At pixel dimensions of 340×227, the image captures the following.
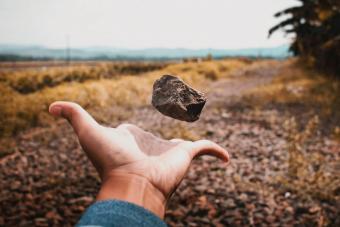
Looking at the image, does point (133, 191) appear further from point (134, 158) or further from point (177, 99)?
point (177, 99)

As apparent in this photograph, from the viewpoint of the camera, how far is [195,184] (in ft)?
17.2

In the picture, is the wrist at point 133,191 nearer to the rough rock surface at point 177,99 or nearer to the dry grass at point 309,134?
the rough rock surface at point 177,99

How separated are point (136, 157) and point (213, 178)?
371 cm

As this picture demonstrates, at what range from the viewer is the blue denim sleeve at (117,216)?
4.25 feet

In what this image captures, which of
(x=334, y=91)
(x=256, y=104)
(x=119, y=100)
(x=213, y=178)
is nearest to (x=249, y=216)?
(x=213, y=178)

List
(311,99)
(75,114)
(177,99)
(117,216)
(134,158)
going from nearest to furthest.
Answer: (117,216) → (134,158) → (75,114) → (177,99) → (311,99)

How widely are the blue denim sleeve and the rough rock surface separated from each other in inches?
56.4

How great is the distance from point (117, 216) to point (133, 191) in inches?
10.8

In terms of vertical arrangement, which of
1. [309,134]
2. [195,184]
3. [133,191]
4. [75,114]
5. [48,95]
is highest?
[75,114]

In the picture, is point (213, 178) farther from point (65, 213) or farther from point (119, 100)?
point (119, 100)

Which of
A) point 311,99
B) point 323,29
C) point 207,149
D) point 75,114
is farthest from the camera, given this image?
point 323,29

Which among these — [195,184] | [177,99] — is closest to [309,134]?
[195,184]

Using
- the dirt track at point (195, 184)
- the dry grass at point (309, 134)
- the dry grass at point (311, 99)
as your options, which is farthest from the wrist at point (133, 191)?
the dry grass at point (311, 99)

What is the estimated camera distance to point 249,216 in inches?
170
